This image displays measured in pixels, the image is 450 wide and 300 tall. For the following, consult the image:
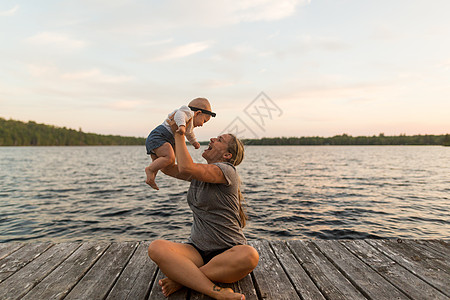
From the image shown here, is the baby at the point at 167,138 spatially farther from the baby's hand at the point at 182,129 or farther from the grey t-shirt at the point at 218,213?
the grey t-shirt at the point at 218,213

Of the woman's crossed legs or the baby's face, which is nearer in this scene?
the woman's crossed legs

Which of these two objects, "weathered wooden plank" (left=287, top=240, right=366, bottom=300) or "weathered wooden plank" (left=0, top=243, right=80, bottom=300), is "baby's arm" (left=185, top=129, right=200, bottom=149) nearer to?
"weathered wooden plank" (left=287, top=240, right=366, bottom=300)

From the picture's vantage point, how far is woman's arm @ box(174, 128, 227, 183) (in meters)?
2.53

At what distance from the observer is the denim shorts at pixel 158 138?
291 centimetres

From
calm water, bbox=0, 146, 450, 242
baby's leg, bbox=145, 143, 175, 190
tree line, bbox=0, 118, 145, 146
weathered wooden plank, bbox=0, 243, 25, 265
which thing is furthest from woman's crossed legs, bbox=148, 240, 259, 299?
tree line, bbox=0, 118, 145, 146

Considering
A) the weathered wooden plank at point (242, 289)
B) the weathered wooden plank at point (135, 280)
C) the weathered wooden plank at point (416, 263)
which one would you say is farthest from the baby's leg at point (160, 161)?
the weathered wooden plank at point (416, 263)

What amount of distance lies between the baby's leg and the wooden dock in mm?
1114

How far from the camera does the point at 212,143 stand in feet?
10.2

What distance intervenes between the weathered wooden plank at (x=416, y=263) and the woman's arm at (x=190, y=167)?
8.31ft

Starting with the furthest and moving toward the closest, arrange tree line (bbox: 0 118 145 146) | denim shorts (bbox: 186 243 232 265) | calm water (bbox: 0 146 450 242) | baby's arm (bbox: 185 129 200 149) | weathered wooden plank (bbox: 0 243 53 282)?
tree line (bbox: 0 118 145 146) → calm water (bbox: 0 146 450 242) → weathered wooden plank (bbox: 0 243 53 282) → denim shorts (bbox: 186 243 232 265) → baby's arm (bbox: 185 129 200 149)

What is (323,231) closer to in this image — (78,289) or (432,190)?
(78,289)

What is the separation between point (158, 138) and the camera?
2936 mm

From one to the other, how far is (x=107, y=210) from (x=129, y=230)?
3096mm

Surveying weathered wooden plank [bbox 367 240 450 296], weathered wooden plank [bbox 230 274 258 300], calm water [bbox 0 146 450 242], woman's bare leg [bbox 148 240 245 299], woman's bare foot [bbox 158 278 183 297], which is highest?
woman's bare leg [bbox 148 240 245 299]
